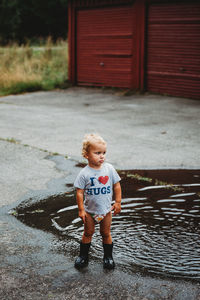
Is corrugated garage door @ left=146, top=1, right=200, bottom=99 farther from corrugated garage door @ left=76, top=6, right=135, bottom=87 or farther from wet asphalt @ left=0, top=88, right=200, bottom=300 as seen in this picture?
corrugated garage door @ left=76, top=6, right=135, bottom=87

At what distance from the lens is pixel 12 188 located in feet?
18.8

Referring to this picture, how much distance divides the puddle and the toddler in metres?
0.22

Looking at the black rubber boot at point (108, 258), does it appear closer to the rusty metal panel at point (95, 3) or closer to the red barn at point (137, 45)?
the red barn at point (137, 45)

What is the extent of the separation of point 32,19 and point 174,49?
3762 cm

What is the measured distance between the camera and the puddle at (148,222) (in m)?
3.73

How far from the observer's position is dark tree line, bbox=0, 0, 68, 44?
4550 cm

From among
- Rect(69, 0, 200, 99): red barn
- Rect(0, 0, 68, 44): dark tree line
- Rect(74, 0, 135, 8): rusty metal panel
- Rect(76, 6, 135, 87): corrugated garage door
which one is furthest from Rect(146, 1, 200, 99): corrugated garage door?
Rect(0, 0, 68, 44): dark tree line

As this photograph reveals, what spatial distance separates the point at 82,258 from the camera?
11.9 ft

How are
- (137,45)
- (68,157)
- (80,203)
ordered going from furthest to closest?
(137,45) → (68,157) → (80,203)

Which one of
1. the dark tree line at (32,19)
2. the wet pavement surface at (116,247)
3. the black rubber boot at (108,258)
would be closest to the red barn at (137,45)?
the wet pavement surface at (116,247)

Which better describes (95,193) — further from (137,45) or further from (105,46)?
(105,46)

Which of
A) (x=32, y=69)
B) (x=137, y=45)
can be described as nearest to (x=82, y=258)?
(x=137, y=45)

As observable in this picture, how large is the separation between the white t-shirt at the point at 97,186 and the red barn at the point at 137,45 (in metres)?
10.5

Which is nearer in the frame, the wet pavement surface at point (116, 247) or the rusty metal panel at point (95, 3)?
the wet pavement surface at point (116, 247)
